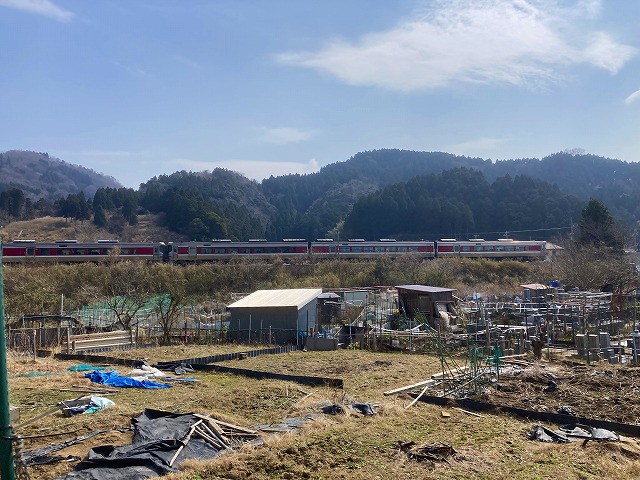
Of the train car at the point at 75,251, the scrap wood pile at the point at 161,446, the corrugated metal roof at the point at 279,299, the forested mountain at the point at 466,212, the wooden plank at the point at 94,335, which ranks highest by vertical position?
the forested mountain at the point at 466,212

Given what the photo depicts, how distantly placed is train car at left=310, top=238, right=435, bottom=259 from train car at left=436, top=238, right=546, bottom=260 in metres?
1.43

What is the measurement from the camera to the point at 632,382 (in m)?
11.1

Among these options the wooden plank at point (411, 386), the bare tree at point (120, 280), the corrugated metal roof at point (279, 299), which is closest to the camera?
the wooden plank at point (411, 386)

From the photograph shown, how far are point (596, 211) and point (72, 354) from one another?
131ft

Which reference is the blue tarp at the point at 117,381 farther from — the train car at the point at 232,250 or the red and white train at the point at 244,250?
the train car at the point at 232,250

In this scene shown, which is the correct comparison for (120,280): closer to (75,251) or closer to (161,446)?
(75,251)

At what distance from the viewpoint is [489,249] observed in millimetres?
48156

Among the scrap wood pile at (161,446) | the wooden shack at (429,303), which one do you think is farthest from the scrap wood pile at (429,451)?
the wooden shack at (429,303)

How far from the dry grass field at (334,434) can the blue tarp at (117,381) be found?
1.09 feet

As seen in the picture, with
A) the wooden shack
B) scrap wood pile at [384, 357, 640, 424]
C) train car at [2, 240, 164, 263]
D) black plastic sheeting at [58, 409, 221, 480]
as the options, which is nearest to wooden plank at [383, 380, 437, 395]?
Result: scrap wood pile at [384, 357, 640, 424]

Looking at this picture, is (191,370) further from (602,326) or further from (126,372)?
(602,326)

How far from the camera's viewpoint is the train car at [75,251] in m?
42.3

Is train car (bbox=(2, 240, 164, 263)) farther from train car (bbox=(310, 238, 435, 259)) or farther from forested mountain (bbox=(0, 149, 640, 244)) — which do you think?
forested mountain (bbox=(0, 149, 640, 244))

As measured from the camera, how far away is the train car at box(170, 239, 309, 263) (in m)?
45.5
